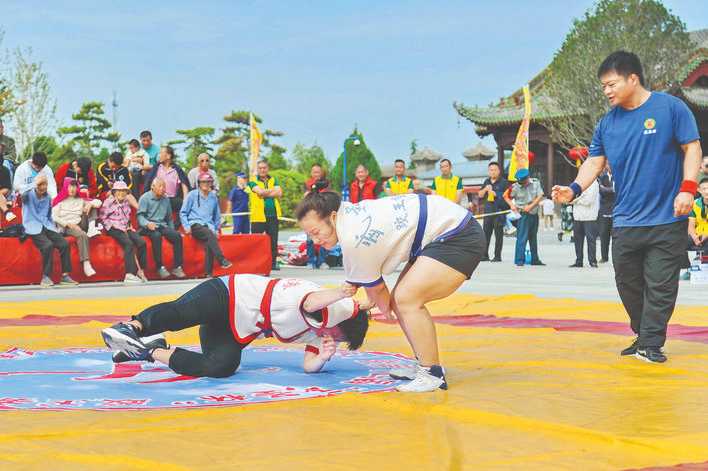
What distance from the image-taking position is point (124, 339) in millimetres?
3982

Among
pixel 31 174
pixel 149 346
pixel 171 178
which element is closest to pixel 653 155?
pixel 149 346

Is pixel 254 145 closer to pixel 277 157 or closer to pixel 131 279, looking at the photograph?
pixel 131 279

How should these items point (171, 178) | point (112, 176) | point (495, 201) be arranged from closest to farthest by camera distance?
point (112, 176) < point (171, 178) < point (495, 201)

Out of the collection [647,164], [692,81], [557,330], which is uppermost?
[692,81]

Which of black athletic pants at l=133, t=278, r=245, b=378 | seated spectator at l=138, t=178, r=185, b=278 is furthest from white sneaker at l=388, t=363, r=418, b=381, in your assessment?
seated spectator at l=138, t=178, r=185, b=278

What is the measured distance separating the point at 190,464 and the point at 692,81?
1342 inches

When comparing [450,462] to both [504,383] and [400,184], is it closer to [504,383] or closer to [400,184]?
[504,383]

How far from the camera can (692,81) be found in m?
33.6

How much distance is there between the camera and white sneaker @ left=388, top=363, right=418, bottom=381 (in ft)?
13.4

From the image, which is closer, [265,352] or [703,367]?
[703,367]

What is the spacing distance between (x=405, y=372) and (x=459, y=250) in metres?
0.61

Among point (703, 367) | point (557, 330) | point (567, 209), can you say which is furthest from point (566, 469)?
point (567, 209)

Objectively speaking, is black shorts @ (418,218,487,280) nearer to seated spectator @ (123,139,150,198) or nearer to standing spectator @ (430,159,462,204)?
seated spectator @ (123,139,150,198)

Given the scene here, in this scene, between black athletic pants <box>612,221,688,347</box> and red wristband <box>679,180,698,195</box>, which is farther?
black athletic pants <box>612,221,688,347</box>
